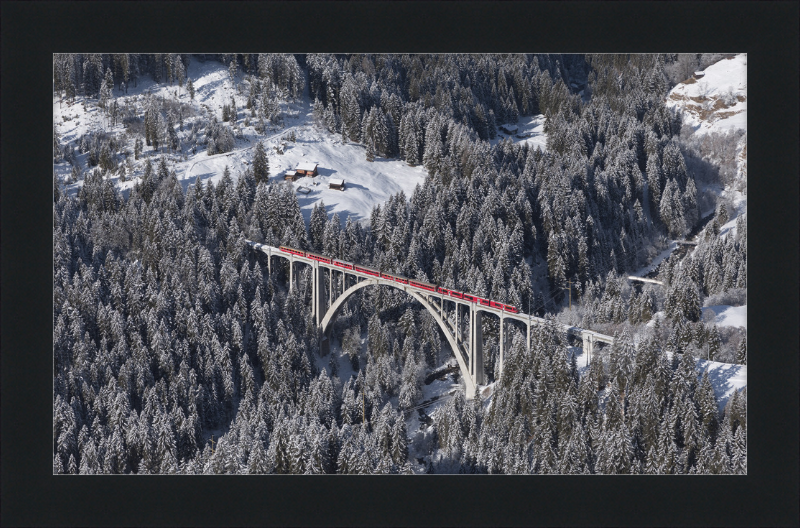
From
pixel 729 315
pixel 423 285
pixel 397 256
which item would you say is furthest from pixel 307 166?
pixel 729 315

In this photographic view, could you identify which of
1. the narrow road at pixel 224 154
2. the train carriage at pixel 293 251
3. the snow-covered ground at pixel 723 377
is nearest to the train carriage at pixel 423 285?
the train carriage at pixel 293 251

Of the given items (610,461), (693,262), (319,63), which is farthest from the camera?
(319,63)

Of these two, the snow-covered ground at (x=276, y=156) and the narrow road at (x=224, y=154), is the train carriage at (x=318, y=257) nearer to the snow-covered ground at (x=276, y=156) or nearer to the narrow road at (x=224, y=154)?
the snow-covered ground at (x=276, y=156)

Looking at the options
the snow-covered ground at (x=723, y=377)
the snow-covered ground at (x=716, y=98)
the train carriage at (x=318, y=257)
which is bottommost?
the snow-covered ground at (x=723, y=377)

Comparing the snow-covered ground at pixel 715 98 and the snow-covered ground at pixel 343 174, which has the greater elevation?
the snow-covered ground at pixel 715 98

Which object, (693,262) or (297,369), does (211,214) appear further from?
(693,262)

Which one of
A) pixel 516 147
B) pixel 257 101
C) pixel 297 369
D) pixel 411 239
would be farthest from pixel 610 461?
pixel 257 101

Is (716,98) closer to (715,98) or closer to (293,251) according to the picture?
(715,98)
